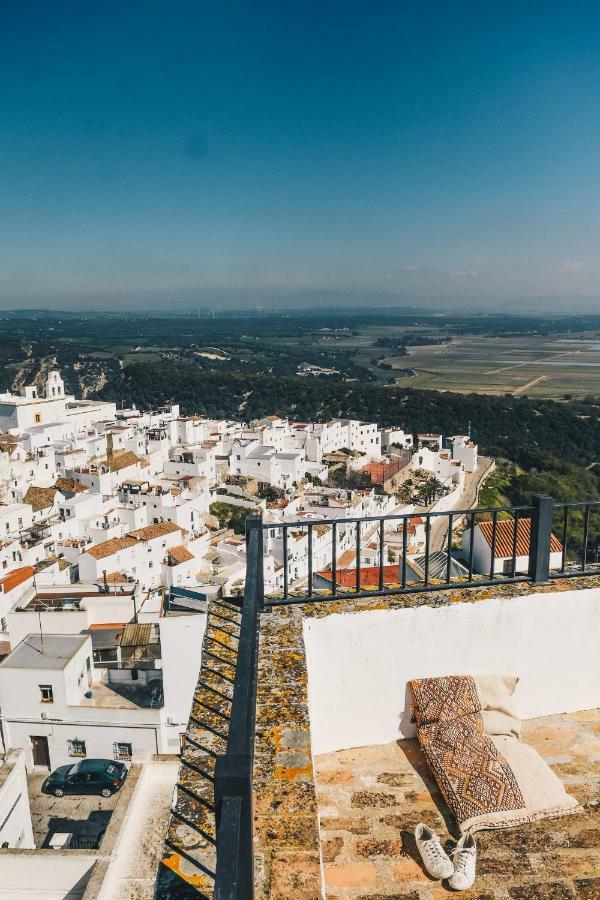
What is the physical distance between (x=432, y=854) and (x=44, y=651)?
11521mm

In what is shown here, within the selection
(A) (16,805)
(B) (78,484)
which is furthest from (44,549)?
(A) (16,805)

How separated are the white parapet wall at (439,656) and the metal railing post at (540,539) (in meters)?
0.14

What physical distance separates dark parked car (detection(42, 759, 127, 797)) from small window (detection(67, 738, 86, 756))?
1.24 feet

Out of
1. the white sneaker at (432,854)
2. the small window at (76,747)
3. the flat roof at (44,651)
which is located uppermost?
the white sneaker at (432,854)

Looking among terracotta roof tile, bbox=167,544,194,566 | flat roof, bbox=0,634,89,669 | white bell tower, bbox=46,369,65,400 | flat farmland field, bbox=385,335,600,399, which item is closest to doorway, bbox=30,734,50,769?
flat roof, bbox=0,634,89,669

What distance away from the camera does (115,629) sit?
46.9 feet

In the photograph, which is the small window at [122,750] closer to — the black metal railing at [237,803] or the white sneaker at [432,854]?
the white sneaker at [432,854]

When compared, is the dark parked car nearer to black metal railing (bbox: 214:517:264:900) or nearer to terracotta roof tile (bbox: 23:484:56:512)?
black metal railing (bbox: 214:517:264:900)

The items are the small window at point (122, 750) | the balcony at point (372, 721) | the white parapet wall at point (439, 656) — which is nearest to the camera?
the balcony at point (372, 721)

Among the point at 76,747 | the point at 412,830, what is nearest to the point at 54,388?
the point at 76,747

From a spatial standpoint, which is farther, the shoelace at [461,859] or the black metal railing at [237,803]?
the shoelace at [461,859]

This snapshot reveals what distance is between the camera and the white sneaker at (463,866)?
2.19 metres

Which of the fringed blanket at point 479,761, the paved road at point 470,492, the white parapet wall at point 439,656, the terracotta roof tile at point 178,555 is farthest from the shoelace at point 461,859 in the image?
the paved road at point 470,492

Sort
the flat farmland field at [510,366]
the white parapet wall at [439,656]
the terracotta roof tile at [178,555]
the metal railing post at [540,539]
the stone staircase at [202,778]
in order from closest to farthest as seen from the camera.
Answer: the stone staircase at [202,778]
the white parapet wall at [439,656]
the metal railing post at [540,539]
the terracotta roof tile at [178,555]
the flat farmland field at [510,366]
